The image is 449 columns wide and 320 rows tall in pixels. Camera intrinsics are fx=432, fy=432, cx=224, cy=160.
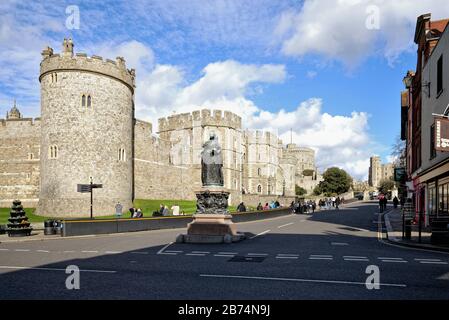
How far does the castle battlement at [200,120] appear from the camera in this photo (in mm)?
67000

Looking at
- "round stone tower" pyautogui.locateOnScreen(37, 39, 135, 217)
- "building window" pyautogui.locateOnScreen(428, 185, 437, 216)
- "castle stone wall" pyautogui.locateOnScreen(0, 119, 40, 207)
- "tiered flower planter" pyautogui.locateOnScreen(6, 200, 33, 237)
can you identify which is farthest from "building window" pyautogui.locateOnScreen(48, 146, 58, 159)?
"building window" pyautogui.locateOnScreen(428, 185, 437, 216)

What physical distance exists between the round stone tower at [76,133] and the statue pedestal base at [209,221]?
71.5 feet

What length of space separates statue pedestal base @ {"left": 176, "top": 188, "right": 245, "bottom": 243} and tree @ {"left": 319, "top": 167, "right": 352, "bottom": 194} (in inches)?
3481

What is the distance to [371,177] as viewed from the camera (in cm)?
17962

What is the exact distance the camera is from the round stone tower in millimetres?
36500

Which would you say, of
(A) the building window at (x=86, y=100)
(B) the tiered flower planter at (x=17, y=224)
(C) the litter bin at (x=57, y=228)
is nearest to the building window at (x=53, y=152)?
(A) the building window at (x=86, y=100)

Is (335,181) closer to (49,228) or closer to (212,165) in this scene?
(49,228)

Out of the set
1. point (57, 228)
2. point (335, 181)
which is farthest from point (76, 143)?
point (335, 181)

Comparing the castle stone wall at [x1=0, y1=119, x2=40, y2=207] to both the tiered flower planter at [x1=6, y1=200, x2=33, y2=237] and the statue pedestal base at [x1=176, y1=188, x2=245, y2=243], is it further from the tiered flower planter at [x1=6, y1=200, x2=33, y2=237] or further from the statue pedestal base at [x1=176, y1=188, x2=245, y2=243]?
the statue pedestal base at [x1=176, y1=188, x2=245, y2=243]

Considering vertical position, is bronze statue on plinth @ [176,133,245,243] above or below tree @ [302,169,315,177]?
below

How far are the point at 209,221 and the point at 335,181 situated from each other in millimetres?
90261

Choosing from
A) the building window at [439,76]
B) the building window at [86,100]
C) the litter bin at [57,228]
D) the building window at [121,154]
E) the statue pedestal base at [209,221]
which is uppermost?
the building window at [86,100]

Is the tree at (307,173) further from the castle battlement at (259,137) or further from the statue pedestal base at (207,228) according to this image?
the statue pedestal base at (207,228)

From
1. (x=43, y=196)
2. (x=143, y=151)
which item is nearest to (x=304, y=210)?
(x=143, y=151)
